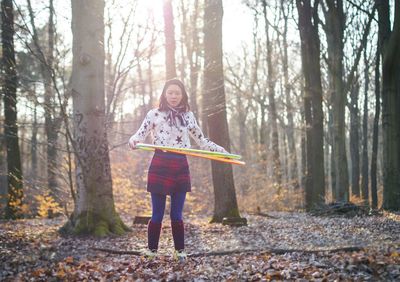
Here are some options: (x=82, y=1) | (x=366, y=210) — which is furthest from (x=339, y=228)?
(x=82, y=1)

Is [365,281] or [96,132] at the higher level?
[96,132]

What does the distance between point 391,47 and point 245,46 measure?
2092 centimetres

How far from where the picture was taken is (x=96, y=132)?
8.59 m

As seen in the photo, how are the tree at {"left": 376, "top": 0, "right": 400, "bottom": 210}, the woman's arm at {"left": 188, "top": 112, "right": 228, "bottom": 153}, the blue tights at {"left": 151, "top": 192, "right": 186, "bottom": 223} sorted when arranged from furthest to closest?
the tree at {"left": 376, "top": 0, "right": 400, "bottom": 210} → the woman's arm at {"left": 188, "top": 112, "right": 228, "bottom": 153} → the blue tights at {"left": 151, "top": 192, "right": 186, "bottom": 223}

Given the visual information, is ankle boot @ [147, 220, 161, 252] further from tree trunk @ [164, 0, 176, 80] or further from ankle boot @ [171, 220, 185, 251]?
tree trunk @ [164, 0, 176, 80]

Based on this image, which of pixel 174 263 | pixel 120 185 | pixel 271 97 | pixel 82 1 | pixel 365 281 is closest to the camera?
pixel 365 281

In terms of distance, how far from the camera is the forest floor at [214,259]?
4.70 metres

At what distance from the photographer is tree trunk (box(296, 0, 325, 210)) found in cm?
1485

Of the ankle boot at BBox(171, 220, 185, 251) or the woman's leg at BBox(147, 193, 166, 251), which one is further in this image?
the ankle boot at BBox(171, 220, 185, 251)

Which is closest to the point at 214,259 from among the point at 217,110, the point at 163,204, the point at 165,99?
the point at 163,204

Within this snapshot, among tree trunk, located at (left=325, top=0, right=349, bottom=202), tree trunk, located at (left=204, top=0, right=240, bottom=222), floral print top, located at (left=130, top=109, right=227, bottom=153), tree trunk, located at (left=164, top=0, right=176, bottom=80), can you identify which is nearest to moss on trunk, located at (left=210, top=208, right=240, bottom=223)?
tree trunk, located at (left=204, top=0, right=240, bottom=222)

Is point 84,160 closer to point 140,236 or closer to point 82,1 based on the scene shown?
point 140,236

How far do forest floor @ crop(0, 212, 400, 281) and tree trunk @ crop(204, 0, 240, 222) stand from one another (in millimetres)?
2462

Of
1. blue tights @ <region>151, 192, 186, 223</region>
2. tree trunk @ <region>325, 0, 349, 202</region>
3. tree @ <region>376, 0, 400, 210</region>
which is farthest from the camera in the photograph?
tree trunk @ <region>325, 0, 349, 202</region>
